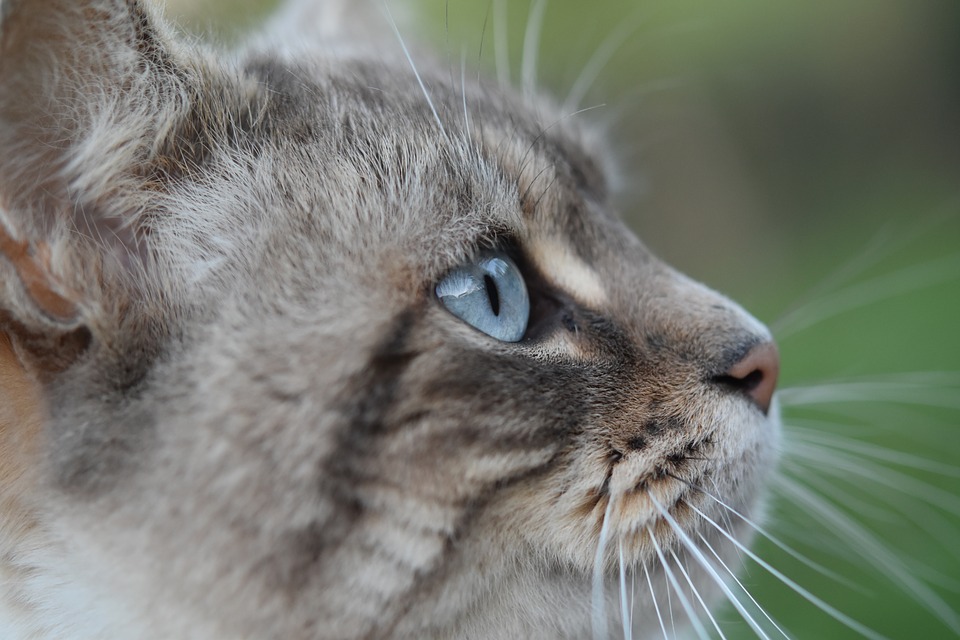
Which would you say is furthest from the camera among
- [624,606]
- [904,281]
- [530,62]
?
[904,281]

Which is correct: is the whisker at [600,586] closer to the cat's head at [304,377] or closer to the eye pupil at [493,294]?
the cat's head at [304,377]

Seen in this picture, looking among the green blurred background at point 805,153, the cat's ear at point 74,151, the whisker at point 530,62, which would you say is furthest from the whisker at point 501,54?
the cat's ear at point 74,151

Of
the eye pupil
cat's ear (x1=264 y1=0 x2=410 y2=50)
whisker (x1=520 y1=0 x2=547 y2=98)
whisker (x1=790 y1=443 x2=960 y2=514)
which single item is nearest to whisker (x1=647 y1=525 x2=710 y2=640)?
the eye pupil

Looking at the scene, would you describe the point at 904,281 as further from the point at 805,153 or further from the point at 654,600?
the point at 654,600

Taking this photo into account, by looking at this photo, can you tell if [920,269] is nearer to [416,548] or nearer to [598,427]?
[598,427]

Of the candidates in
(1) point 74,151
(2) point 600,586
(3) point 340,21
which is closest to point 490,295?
(2) point 600,586

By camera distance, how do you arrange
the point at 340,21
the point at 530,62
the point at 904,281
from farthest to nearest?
the point at 904,281 → the point at 340,21 → the point at 530,62

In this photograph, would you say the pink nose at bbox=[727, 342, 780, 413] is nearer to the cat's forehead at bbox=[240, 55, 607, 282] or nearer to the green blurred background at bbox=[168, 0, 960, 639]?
the cat's forehead at bbox=[240, 55, 607, 282]
